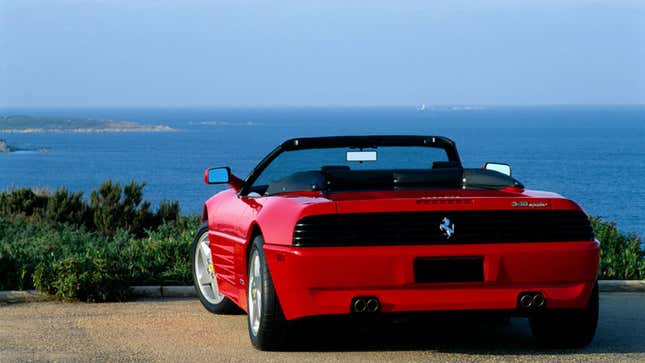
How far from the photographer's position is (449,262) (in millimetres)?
6770

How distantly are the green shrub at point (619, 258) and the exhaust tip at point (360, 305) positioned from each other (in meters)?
5.32

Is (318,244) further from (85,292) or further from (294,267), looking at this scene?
(85,292)

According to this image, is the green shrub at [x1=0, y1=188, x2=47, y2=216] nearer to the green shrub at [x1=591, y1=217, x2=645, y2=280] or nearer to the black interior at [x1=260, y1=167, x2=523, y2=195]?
the green shrub at [x1=591, y1=217, x2=645, y2=280]

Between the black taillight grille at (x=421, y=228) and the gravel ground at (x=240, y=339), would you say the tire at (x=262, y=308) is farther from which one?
the black taillight grille at (x=421, y=228)

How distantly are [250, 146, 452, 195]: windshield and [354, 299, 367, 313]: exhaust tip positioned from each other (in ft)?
3.63

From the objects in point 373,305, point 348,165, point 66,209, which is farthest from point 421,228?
point 66,209

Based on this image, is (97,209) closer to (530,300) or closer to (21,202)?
(21,202)

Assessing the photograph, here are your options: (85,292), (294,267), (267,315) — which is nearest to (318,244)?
(294,267)

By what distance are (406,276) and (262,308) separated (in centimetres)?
95

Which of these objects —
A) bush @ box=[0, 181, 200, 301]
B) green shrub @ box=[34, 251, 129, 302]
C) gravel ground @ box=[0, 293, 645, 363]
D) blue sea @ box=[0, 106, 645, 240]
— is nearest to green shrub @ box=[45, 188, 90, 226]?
bush @ box=[0, 181, 200, 301]

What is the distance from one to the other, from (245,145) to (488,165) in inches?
5901

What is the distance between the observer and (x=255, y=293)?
7.50 metres

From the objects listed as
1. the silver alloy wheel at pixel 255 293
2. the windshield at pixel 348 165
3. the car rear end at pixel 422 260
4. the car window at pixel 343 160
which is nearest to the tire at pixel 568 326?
the car rear end at pixel 422 260

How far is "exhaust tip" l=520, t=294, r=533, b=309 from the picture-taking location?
6855 mm
